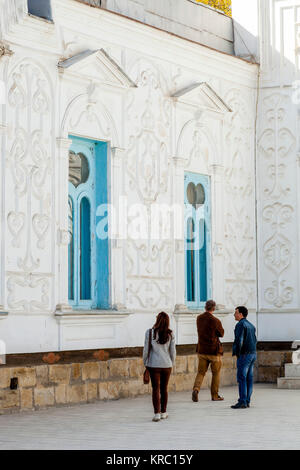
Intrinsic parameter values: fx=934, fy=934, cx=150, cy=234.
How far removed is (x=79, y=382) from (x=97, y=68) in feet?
15.5

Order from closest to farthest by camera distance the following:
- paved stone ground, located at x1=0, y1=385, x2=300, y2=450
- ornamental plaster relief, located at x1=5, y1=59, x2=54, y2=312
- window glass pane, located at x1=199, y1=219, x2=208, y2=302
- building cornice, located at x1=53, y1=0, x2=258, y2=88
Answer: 1. paved stone ground, located at x1=0, y1=385, x2=300, y2=450
2. ornamental plaster relief, located at x1=5, y1=59, x2=54, y2=312
3. building cornice, located at x1=53, y1=0, x2=258, y2=88
4. window glass pane, located at x1=199, y1=219, x2=208, y2=302

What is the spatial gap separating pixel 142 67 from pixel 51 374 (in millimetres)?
5386

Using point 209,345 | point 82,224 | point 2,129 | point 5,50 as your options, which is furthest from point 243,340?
point 5,50

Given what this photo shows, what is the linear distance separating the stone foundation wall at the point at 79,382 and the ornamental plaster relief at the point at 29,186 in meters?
0.92

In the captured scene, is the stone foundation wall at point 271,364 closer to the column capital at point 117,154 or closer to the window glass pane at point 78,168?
the column capital at point 117,154

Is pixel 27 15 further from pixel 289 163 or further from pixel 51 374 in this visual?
pixel 289 163

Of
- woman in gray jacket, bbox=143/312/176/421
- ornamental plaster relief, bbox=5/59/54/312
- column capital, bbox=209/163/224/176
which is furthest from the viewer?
column capital, bbox=209/163/224/176

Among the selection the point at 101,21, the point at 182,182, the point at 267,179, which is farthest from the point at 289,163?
the point at 101,21

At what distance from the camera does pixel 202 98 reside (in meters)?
16.5

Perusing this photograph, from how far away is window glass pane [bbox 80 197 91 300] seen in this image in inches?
558

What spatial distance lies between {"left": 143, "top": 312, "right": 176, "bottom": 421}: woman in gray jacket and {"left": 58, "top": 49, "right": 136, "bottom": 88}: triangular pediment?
4.24 m

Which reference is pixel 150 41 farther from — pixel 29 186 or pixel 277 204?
pixel 277 204

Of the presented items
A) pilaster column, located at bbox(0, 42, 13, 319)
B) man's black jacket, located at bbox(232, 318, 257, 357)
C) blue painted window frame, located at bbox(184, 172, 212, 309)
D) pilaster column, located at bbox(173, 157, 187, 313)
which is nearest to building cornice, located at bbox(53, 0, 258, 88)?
pilaster column, located at bbox(0, 42, 13, 319)

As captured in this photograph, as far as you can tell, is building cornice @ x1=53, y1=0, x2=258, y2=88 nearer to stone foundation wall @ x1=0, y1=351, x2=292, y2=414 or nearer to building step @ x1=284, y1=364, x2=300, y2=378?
stone foundation wall @ x1=0, y1=351, x2=292, y2=414
